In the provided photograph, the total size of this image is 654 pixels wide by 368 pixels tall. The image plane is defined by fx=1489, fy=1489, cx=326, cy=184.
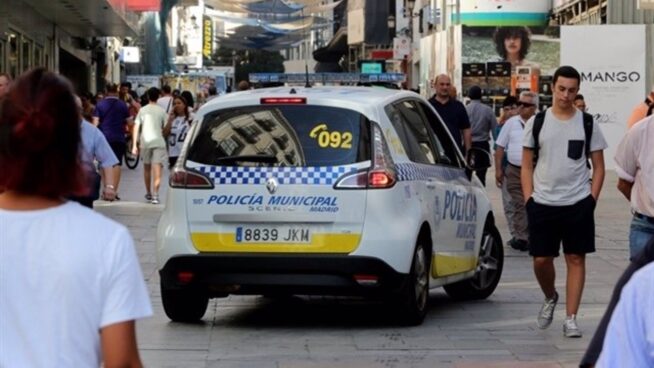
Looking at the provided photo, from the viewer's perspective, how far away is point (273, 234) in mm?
9477

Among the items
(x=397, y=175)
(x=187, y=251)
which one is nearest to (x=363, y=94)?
(x=397, y=175)

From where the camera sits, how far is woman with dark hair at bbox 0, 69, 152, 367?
332 cm

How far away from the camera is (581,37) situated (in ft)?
102

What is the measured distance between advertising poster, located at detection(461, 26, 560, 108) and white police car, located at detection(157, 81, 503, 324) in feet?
80.1

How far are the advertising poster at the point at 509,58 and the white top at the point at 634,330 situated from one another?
31.0m

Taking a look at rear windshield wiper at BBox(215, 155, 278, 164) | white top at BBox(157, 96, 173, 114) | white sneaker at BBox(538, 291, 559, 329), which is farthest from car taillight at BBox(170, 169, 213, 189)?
white top at BBox(157, 96, 173, 114)

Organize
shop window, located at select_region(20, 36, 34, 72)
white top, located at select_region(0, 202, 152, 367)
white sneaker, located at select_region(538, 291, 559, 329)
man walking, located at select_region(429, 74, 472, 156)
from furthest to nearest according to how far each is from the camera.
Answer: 1. shop window, located at select_region(20, 36, 34, 72)
2. man walking, located at select_region(429, 74, 472, 156)
3. white sneaker, located at select_region(538, 291, 559, 329)
4. white top, located at select_region(0, 202, 152, 367)

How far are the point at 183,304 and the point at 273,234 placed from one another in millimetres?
970

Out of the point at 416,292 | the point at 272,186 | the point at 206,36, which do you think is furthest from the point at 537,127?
the point at 206,36

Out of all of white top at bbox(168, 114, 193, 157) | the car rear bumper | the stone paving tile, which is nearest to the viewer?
the stone paving tile

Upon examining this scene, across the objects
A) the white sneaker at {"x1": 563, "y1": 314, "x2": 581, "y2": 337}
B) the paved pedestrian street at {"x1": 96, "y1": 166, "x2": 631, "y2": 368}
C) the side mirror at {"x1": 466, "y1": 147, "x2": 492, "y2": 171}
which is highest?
the side mirror at {"x1": 466, "y1": 147, "x2": 492, "y2": 171}

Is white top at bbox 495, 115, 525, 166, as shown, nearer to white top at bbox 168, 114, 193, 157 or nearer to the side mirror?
the side mirror

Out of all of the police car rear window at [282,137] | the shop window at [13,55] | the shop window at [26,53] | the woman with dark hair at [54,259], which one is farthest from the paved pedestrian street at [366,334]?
the shop window at [26,53]

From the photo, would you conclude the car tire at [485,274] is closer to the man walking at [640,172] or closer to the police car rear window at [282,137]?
the police car rear window at [282,137]
